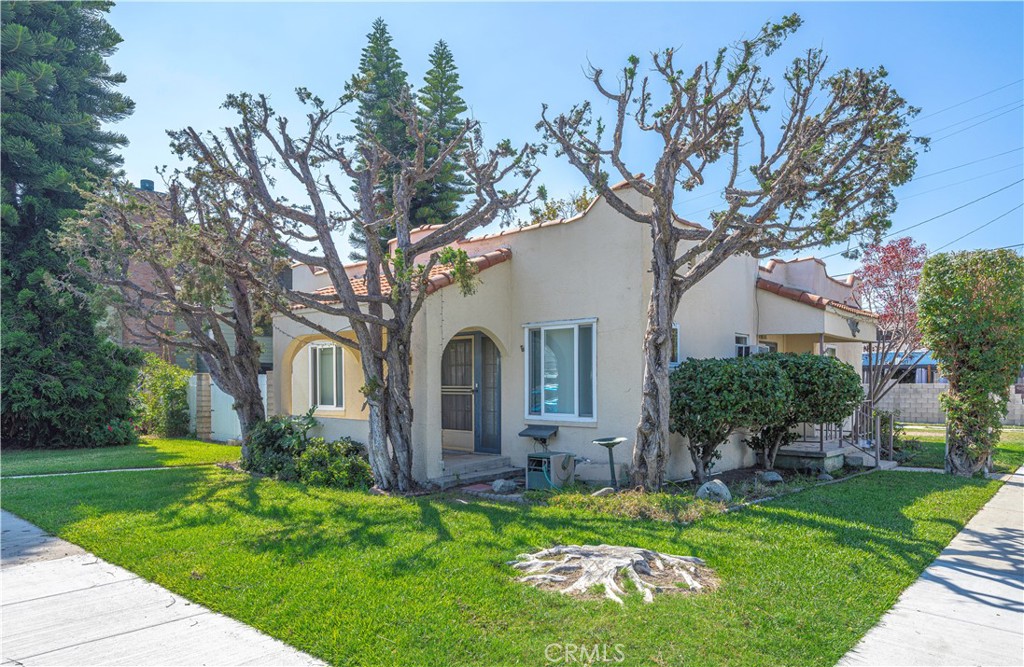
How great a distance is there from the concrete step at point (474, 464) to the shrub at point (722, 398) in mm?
3254

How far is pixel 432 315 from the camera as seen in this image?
10242 millimetres

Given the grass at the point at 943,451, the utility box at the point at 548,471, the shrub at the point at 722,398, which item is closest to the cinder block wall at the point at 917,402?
the grass at the point at 943,451

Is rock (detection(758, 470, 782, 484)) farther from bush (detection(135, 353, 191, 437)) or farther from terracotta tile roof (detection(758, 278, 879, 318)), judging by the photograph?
bush (detection(135, 353, 191, 437))

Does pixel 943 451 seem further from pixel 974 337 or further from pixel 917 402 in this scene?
pixel 917 402

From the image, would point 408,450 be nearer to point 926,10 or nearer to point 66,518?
point 66,518

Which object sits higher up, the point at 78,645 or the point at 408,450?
the point at 408,450

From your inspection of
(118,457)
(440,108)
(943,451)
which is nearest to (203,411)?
(118,457)

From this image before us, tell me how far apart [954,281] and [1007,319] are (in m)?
0.98

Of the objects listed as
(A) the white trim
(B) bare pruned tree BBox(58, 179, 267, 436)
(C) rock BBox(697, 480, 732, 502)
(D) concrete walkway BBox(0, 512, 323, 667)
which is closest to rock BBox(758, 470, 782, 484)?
(C) rock BBox(697, 480, 732, 502)

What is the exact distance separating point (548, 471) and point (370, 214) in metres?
4.91

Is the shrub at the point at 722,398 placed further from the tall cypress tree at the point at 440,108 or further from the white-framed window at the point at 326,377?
the tall cypress tree at the point at 440,108

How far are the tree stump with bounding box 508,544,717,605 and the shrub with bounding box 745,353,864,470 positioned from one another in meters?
5.32

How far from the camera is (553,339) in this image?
36.3 ft

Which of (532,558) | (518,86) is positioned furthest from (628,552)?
(518,86)
